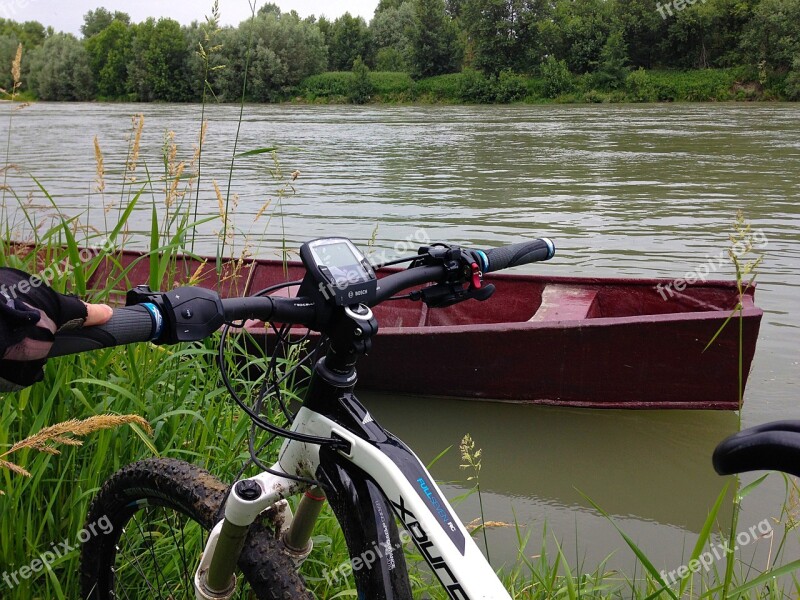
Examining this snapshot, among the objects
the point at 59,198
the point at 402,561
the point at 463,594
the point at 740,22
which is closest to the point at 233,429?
the point at 402,561

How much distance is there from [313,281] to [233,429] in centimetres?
178

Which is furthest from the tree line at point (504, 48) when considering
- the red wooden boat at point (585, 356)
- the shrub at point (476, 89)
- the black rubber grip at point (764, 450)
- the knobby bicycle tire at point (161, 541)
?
the black rubber grip at point (764, 450)

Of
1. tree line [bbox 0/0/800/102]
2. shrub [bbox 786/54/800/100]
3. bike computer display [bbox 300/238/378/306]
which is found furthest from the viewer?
tree line [bbox 0/0/800/102]

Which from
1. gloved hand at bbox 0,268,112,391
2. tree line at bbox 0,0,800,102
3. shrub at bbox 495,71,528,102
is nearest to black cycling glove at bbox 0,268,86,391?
gloved hand at bbox 0,268,112,391

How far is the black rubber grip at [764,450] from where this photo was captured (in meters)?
0.75

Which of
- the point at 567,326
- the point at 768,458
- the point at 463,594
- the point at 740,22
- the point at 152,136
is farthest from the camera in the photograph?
the point at 740,22

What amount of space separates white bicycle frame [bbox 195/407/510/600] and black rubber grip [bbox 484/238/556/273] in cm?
43

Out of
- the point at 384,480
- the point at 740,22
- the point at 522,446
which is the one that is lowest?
the point at 522,446

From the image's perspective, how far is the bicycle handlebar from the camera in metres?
1.16

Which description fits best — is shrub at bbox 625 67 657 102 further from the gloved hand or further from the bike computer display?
the gloved hand

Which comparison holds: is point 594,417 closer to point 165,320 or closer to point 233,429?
point 233,429

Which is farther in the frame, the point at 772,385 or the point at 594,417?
the point at 772,385

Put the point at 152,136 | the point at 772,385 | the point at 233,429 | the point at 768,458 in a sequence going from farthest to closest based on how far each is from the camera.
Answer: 1. the point at 152,136
2. the point at 772,385
3. the point at 233,429
4. the point at 768,458

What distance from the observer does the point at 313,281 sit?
1257mm
